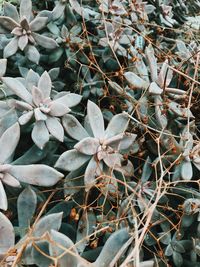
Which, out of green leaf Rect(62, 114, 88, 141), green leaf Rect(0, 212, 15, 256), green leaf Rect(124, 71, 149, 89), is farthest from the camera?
green leaf Rect(124, 71, 149, 89)

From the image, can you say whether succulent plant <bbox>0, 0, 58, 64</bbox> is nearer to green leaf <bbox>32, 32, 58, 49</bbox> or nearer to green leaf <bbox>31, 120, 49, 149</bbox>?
green leaf <bbox>32, 32, 58, 49</bbox>

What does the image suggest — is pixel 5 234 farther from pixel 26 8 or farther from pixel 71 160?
pixel 26 8

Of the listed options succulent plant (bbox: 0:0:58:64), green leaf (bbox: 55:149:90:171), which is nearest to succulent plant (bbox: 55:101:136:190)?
green leaf (bbox: 55:149:90:171)

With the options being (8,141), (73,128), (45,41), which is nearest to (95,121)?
(73,128)

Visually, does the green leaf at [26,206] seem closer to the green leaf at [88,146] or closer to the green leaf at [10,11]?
the green leaf at [88,146]

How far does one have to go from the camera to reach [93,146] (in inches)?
24.8

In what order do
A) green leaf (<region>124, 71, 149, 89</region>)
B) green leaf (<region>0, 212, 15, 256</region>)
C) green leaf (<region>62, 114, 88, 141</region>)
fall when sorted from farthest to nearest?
green leaf (<region>124, 71, 149, 89</region>) → green leaf (<region>62, 114, 88, 141</region>) → green leaf (<region>0, 212, 15, 256</region>)

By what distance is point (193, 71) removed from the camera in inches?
35.8

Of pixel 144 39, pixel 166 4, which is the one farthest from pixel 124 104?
pixel 166 4

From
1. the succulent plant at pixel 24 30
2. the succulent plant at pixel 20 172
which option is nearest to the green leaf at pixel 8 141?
the succulent plant at pixel 20 172

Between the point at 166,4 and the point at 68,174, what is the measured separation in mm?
736

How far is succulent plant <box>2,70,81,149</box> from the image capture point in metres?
0.62

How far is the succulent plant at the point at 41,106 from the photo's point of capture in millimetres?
622

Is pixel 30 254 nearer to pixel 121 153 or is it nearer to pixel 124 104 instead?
pixel 121 153
